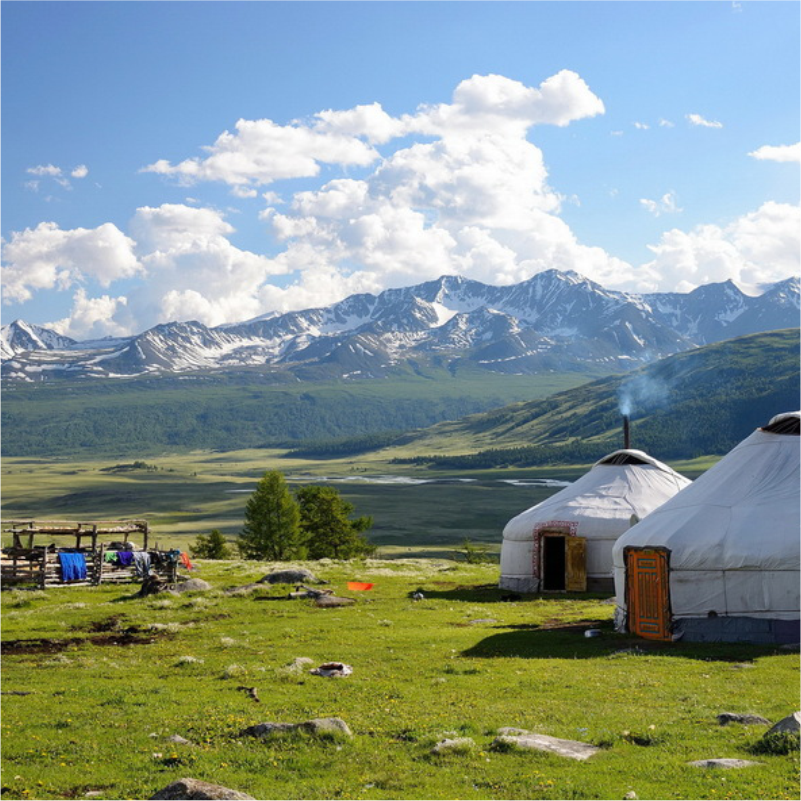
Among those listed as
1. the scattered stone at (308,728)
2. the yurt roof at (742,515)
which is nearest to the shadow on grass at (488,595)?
the yurt roof at (742,515)

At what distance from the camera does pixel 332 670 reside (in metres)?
18.5

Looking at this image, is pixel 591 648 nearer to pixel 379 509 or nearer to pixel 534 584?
pixel 534 584

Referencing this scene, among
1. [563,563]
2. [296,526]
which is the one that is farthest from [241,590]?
[296,526]

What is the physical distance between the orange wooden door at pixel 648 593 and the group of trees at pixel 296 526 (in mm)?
44248

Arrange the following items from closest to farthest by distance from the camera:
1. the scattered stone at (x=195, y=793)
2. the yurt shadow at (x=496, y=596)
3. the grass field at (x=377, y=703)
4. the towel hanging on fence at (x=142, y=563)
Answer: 1. the scattered stone at (x=195, y=793)
2. the grass field at (x=377, y=703)
3. the yurt shadow at (x=496, y=596)
4. the towel hanging on fence at (x=142, y=563)

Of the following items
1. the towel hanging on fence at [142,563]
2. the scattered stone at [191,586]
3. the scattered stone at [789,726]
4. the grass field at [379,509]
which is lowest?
the grass field at [379,509]

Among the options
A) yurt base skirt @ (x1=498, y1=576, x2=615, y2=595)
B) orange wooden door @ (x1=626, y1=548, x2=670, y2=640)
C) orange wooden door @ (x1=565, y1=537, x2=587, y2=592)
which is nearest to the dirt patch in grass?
orange wooden door @ (x1=626, y1=548, x2=670, y2=640)

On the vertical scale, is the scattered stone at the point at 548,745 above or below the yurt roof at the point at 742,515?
below

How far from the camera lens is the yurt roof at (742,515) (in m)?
23.6

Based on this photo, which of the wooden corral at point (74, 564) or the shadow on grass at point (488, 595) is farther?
the wooden corral at point (74, 564)

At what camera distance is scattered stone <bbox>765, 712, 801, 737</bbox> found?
38.0 ft

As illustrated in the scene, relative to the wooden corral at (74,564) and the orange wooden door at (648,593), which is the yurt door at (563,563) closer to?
the orange wooden door at (648,593)

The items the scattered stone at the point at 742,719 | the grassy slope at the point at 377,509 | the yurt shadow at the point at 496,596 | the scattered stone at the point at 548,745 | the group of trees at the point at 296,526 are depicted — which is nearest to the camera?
the scattered stone at the point at 548,745

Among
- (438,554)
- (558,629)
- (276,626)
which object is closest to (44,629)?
(276,626)
